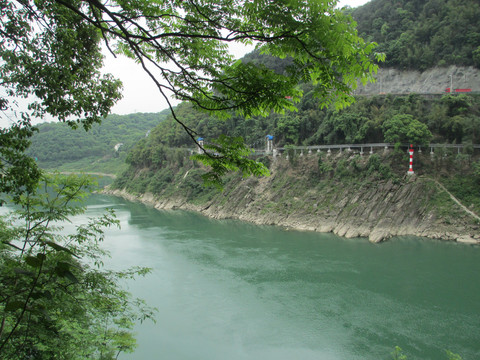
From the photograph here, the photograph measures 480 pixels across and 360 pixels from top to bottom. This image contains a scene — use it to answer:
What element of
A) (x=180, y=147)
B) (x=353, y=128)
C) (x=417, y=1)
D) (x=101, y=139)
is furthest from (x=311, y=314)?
(x=101, y=139)

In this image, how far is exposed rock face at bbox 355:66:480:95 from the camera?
20.8 m

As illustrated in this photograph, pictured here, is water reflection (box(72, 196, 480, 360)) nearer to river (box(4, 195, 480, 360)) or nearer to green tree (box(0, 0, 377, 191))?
river (box(4, 195, 480, 360))

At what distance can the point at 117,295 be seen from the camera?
4.02 metres

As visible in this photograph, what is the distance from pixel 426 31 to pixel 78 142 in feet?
143

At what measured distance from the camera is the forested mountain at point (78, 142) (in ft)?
140

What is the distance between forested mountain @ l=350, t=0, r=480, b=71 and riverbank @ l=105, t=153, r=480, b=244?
1045 cm

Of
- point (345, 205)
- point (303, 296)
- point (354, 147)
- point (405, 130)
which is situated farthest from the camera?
point (354, 147)

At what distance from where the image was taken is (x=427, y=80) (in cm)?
2250

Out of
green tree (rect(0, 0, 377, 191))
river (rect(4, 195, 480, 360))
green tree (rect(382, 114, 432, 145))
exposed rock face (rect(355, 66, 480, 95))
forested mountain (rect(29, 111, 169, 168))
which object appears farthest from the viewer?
forested mountain (rect(29, 111, 169, 168))

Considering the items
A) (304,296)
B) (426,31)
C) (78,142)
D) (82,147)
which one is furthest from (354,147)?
(78,142)

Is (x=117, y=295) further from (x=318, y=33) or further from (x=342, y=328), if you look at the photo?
(x=342, y=328)

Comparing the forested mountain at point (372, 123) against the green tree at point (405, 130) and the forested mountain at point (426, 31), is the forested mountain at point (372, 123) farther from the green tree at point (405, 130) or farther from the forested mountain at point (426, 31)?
the forested mountain at point (426, 31)

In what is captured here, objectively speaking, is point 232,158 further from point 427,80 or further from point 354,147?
point 427,80

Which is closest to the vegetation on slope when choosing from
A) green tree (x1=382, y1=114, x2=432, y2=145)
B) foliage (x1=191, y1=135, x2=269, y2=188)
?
green tree (x1=382, y1=114, x2=432, y2=145)
